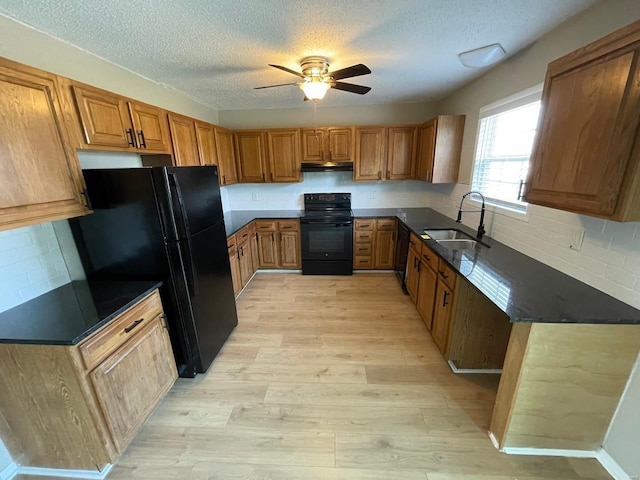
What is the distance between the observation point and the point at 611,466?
54.5 inches

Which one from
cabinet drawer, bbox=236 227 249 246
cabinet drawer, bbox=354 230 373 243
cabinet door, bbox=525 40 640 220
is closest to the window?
cabinet door, bbox=525 40 640 220

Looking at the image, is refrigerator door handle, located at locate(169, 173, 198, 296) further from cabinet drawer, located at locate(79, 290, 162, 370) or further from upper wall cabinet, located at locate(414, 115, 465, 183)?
upper wall cabinet, located at locate(414, 115, 465, 183)

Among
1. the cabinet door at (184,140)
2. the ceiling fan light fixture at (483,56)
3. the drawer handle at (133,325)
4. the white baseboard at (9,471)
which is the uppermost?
the ceiling fan light fixture at (483,56)

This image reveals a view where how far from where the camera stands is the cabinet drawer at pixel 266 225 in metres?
3.85

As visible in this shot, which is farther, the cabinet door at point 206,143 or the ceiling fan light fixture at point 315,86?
the cabinet door at point 206,143

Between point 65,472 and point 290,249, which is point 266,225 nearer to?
point 290,249

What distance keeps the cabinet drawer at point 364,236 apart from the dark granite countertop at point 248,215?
0.94m

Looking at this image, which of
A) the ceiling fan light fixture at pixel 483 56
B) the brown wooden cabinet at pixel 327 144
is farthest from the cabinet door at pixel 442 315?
the brown wooden cabinet at pixel 327 144

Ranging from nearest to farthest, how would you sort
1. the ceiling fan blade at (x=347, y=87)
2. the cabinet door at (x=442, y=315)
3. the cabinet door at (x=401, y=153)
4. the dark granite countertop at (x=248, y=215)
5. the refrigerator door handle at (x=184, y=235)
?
the refrigerator door handle at (x=184, y=235) → the cabinet door at (x=442, y=315) → the ceiling fan blade at (x=347, y=87) → the dark granite countertop at (x=248, y=215) → the cabinet door at (x=401, y=153)

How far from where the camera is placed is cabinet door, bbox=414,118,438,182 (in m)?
3.17

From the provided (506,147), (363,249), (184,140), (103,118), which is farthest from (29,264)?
(506,147)

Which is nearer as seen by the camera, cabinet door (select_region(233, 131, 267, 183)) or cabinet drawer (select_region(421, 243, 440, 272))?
cabinet drawer (select_region(421, 243, 440, 272))

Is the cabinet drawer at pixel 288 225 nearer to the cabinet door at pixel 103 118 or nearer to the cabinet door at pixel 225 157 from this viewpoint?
the cabinet door at pixel 225 157

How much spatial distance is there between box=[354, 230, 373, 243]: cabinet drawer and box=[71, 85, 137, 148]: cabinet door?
2.79 meters
